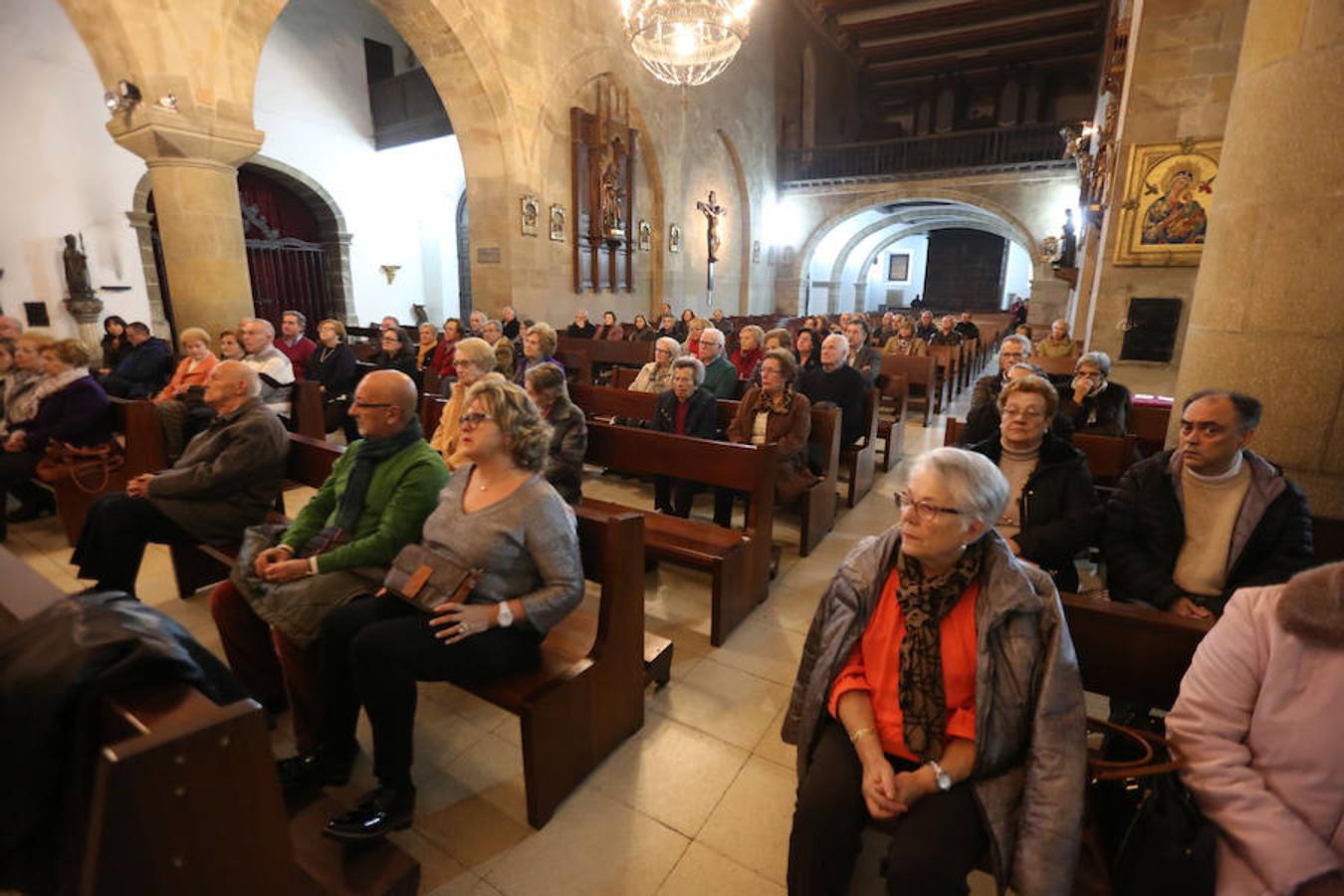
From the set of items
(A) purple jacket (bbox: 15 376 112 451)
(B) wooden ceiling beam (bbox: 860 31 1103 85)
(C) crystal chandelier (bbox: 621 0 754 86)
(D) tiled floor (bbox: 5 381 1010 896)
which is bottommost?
(D) tiled floor (bbox: 5 381 1010 896)

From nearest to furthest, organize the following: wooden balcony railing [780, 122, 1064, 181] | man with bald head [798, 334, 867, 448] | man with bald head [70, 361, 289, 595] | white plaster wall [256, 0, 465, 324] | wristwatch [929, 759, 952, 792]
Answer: wristwatch [929, 759, 952, 792] → man with bald head [70, 361, 289, 595] → man with bald head [798, 334, 867, 448] → white plaster wall [256, 0, 465, 324] → wooden balcony railing [780, 122, 1064, 181]

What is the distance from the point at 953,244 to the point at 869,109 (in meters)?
5.74

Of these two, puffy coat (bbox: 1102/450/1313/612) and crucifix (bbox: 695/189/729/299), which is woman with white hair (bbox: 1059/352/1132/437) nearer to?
puffy coat (bbox: 1102/450/1313/612)

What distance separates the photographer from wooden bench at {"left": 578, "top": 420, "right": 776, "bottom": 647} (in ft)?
9.12

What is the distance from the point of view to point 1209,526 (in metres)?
2.01

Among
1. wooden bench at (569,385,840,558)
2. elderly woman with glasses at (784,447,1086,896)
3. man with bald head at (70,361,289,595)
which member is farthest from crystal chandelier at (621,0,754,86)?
elderly woman with glasses at (784,447,1086,896)

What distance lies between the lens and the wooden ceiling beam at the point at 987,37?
15.8 metres

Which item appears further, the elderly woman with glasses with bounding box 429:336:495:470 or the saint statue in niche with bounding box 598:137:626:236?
the saint statue in niche with bounding box 598:137:626:236

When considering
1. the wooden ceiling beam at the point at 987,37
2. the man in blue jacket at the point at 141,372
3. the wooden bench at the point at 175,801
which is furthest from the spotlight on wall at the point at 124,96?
the wooden ceiling beam at the point at 987,37

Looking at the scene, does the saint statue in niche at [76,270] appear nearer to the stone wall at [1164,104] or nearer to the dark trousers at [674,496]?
the dark trousers at [674,496]

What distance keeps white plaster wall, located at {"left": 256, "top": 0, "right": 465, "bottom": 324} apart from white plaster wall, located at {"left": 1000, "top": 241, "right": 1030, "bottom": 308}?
1893 centimetres

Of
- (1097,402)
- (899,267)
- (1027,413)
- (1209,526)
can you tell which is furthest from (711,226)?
(899,267)

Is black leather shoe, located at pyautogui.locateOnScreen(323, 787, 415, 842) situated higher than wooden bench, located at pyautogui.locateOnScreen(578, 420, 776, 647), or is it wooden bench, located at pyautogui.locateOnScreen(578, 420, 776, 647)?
wooden bench, located at pyautogui.locateOnScreen(578, 420, 776, 647)

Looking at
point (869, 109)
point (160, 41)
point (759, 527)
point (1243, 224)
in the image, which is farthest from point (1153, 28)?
point (869, 109)
